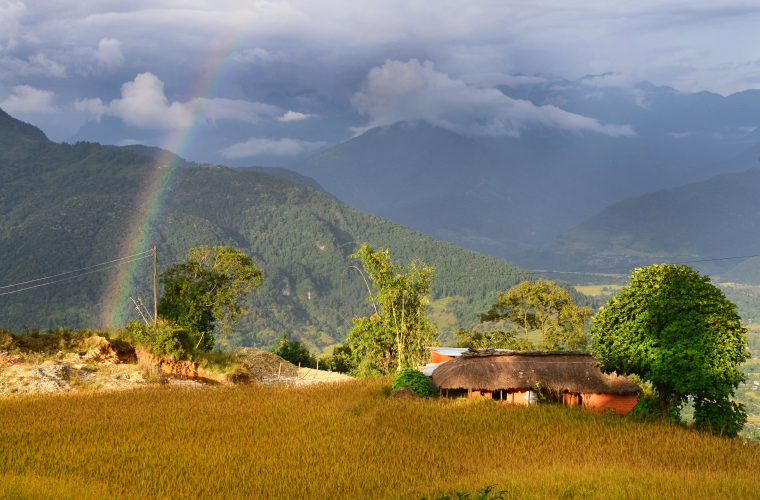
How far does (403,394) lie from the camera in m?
24.1

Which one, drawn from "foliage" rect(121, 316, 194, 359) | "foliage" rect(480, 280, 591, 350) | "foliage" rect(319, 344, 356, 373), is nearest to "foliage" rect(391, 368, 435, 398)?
"foliage" rect(121, 316, 194, 359)

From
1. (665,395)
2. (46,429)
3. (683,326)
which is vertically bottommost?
(46,429)

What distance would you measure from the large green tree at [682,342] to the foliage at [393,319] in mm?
15056

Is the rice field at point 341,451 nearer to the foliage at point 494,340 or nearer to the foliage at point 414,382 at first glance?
the foliage at point 414,382

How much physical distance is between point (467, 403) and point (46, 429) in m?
12.5

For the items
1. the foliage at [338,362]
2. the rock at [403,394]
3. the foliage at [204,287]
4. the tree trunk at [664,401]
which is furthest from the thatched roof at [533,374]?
the foliage at [338,362]

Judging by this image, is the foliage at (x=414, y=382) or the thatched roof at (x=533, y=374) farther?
the thatched roof at (x=533, y=374)

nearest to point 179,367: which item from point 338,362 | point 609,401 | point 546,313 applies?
point 609,401

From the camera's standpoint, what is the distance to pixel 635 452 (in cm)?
1590

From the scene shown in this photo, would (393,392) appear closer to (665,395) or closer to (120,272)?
(665,395)

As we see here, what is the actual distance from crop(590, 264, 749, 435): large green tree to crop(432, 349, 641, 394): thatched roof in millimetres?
5106

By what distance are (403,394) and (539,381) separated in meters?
5.25

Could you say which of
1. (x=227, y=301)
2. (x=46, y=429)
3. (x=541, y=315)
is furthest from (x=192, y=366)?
(x=541, y=315)

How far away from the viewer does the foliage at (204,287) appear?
134 feet
